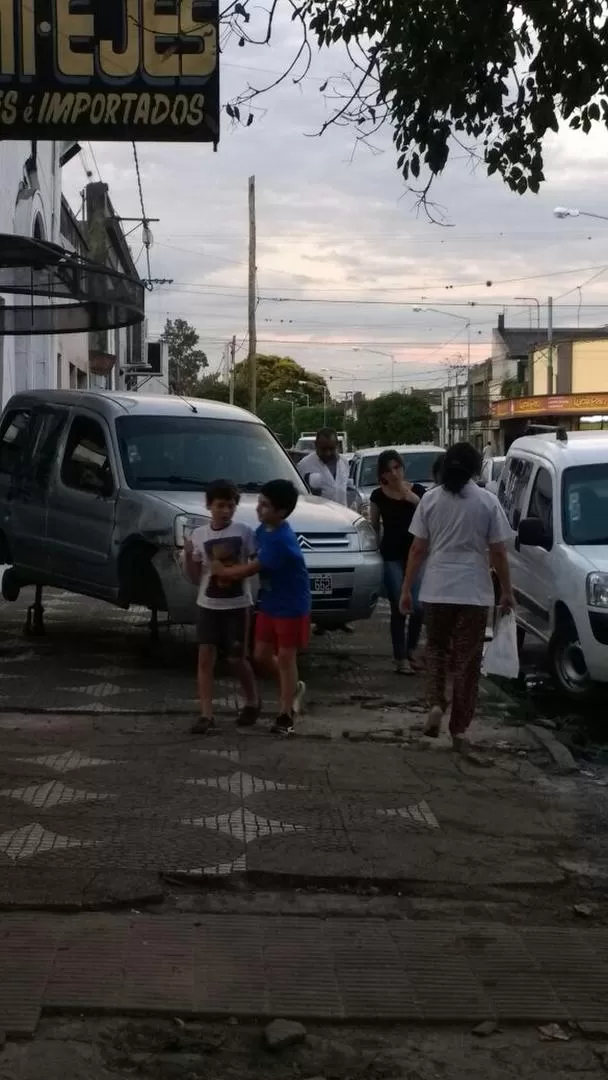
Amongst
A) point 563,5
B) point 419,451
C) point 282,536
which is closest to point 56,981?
point 282,536

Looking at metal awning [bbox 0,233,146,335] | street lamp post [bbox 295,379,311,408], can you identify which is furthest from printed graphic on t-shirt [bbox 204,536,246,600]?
street lamp post [bbox 295,379,311,408]

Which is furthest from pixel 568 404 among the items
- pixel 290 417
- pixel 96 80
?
pixel 96 80

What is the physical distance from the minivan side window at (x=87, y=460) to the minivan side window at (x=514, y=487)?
129 inches

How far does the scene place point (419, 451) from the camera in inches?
877

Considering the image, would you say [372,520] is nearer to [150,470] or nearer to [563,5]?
[150,470]

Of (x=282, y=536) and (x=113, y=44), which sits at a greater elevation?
(x=113, y=44)

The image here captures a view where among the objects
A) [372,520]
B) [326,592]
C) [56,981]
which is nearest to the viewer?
[56,981]

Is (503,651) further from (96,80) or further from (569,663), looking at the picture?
(96,80)

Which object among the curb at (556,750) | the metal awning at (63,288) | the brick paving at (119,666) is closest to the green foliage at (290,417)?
the metal awning at (63,288)

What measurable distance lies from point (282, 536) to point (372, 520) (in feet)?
9.13

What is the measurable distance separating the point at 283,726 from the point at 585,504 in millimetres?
3400

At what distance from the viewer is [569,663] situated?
974cm

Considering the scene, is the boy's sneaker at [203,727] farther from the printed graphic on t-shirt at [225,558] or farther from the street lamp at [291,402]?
the street lamp at [291,402]

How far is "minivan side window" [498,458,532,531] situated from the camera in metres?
11.6
